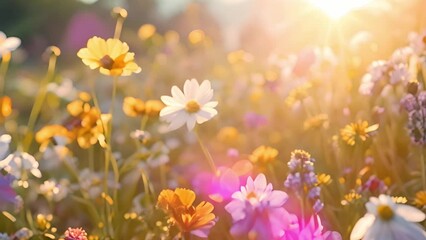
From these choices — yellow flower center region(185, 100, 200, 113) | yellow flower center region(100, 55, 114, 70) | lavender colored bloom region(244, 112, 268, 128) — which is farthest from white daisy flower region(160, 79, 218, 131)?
lavender colored bloom region(244, 112, 268, 128)

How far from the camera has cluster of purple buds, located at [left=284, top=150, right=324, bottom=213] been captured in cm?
100

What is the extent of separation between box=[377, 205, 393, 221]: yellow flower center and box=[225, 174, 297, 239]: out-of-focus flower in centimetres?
18

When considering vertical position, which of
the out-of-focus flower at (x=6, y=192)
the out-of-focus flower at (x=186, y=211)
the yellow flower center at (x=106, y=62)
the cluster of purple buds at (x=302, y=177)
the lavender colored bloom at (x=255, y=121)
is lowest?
the lavender colored bloom at (x=255, y=121)

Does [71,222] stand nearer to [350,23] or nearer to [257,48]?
[350,23]

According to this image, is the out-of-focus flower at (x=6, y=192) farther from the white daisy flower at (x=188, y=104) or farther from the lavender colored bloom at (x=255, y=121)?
the lavender colored bloom at (x=255, y=121)

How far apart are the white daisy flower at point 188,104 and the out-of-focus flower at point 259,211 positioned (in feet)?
0.67

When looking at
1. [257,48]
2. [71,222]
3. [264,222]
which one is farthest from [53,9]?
[264,222]

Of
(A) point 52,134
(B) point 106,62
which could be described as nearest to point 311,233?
(B) point 106,62

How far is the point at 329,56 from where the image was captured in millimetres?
2117

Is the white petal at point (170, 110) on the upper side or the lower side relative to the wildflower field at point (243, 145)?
upper

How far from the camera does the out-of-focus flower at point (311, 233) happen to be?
98 cm

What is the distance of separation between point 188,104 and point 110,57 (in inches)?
6.1

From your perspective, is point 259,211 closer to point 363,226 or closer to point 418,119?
point 363,226

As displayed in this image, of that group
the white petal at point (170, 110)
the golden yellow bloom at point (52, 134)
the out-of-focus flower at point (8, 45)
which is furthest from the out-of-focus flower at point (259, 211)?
the golden yellow bloom at point (52, 134)
